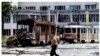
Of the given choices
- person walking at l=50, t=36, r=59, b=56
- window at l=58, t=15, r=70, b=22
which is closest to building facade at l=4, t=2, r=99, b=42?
window at l=58, t=15, r=70, b=22

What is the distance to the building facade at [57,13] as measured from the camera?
1576 centimetres

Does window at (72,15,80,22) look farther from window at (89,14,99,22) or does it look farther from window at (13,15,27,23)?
window at (13,15,27,23)

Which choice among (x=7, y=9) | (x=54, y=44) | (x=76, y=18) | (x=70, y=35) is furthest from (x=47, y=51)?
(x=7, y=9)

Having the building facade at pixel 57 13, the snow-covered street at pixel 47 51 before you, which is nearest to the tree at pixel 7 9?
the building facade at pixel 57 13

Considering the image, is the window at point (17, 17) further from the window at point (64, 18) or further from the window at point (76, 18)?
the window at point (76, 18)

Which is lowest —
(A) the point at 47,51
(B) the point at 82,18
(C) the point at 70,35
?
(A) the point at 47,51

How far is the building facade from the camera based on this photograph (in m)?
15.8

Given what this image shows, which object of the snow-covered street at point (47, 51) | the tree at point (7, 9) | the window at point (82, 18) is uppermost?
the tree at point (7, 9)

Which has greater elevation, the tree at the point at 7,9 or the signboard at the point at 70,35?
the tree at the point at 7,9

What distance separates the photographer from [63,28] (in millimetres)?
15805

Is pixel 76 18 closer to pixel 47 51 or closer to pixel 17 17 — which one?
pixel 47 51

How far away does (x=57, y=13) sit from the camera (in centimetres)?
1580

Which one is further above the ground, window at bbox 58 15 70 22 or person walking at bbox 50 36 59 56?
window at bbox 58 15 70 22

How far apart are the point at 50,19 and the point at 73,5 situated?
24 centimetres
